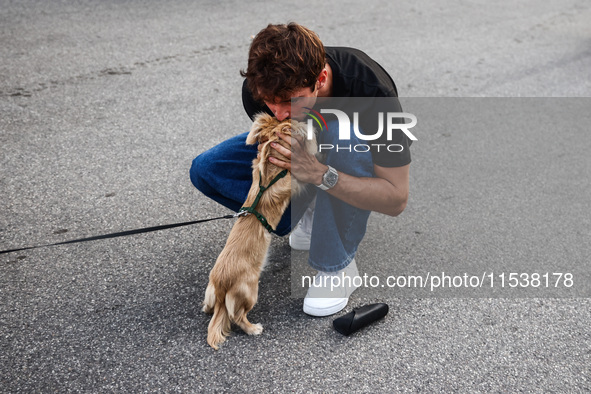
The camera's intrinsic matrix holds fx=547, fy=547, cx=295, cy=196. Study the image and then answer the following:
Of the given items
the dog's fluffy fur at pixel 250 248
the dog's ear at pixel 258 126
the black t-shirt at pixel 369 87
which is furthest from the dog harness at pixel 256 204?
the black t-shirt at pixel 369 87

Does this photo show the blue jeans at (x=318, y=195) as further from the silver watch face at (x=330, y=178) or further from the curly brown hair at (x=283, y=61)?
the curly brown hair at (x=283, y=61)

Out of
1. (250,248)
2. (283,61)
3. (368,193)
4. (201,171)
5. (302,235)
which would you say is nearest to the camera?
(283,61)

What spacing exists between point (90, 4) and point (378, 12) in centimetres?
341

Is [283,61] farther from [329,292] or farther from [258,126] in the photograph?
[329,292]

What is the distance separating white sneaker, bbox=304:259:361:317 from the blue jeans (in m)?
0.06

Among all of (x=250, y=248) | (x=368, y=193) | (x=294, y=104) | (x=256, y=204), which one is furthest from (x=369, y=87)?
(x=250, y=248)

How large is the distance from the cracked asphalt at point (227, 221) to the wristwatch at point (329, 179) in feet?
2.08

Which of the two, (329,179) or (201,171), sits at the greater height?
(329,179)

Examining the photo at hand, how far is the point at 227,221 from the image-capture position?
3.06 m

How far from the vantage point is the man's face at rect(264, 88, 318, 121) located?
7.22ft

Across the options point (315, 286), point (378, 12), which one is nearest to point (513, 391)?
point (315, 286)

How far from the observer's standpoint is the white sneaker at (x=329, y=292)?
246 cm

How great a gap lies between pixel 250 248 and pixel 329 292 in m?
0.50

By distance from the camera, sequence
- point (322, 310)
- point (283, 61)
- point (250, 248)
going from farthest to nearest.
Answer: point (322, 310) → point (250, 248) → point (283, 61)
